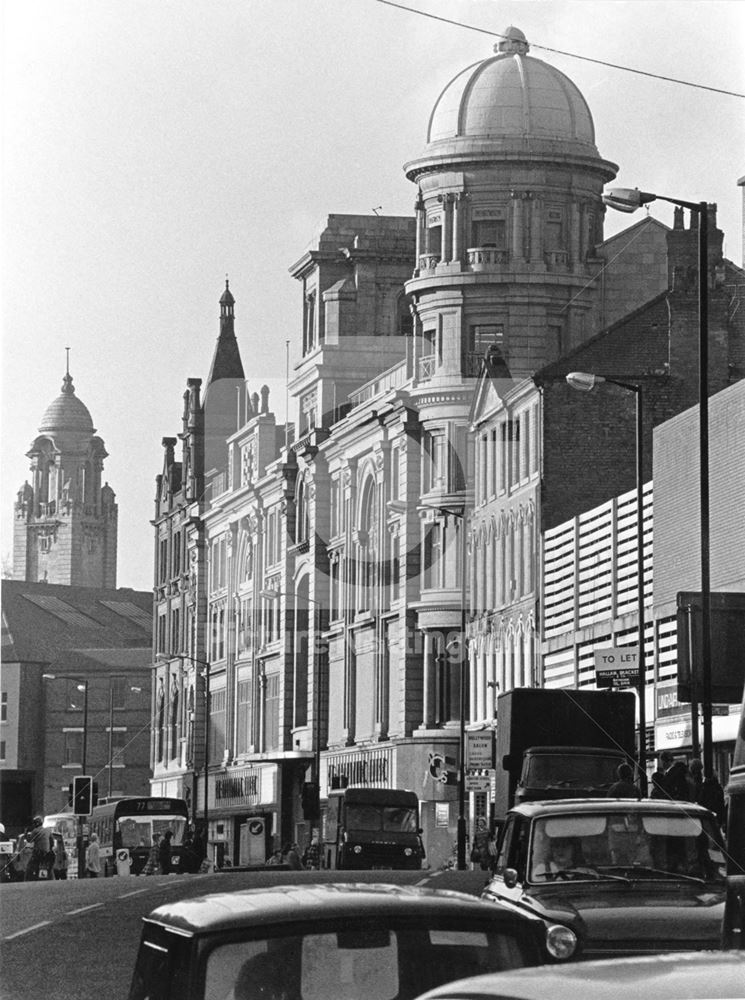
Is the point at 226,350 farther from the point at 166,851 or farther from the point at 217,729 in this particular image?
the point at 166,851

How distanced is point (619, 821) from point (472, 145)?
4072mm

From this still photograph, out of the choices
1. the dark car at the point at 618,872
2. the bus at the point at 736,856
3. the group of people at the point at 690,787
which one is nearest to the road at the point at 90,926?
the dark car at the point at 618,872

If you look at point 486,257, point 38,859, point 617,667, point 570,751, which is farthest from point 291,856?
point 570,751

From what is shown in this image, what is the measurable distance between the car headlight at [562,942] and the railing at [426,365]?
15.7ft

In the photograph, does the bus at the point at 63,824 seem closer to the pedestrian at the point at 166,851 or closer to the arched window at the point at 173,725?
the pedestrian at the point at 166,851

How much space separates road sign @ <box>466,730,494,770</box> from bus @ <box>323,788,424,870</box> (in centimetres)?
68

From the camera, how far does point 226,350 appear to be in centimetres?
1344

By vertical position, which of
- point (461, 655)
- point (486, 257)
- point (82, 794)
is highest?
point (486, 257)

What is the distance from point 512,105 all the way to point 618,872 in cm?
435

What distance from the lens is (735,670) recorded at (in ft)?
65.5

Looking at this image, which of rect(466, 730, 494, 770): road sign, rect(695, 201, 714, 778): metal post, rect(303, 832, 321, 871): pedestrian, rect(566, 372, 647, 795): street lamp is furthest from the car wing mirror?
rect(695, 201, 714, 778): metal post

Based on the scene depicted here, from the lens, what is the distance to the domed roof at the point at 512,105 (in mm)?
12766

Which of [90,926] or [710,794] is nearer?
[90,926]

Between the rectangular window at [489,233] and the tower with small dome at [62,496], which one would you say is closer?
the tower with small dome at [62,496]
